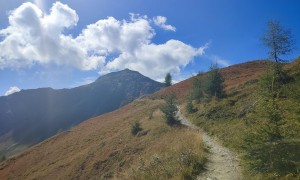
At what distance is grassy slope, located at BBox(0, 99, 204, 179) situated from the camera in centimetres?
1664

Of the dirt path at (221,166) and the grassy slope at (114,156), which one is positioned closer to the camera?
the dirt path at (221,166)

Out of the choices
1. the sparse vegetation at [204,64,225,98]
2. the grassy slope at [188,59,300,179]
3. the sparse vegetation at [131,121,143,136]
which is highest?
the sparse vegetation at [204,64,225,98]

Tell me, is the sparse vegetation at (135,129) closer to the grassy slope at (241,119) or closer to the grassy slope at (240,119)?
the grassy slope at (240,119)

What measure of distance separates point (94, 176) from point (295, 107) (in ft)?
76.7

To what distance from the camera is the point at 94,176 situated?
95.8ft

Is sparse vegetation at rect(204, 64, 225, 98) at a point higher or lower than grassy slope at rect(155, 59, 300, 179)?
higher

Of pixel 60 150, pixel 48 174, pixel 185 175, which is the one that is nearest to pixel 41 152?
pixel 60 150

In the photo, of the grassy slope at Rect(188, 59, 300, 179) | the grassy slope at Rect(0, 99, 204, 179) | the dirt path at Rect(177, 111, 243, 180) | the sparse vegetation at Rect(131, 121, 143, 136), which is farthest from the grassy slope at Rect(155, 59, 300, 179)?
the sparse vegetation at Rect(131, 121, 143, 136)

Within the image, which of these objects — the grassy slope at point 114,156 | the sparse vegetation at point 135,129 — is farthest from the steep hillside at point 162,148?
the sparse vegetation at point 135,129

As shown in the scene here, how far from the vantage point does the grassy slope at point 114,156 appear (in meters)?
16.6

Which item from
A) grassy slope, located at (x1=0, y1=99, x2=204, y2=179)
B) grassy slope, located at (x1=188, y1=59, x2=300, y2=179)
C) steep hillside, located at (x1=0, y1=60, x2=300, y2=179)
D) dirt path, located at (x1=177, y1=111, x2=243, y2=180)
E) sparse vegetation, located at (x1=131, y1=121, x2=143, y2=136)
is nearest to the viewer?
grassy slope, located at (x1=188, y1=59, x2=300, y2=179)

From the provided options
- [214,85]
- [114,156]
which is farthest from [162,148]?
[214,85]

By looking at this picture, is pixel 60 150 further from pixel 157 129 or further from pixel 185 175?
pixel 185 175

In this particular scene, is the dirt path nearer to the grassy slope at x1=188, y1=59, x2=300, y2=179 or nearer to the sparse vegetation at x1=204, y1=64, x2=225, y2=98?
the grassy slope at x1=188, y1=59, x2=300, y2=179
